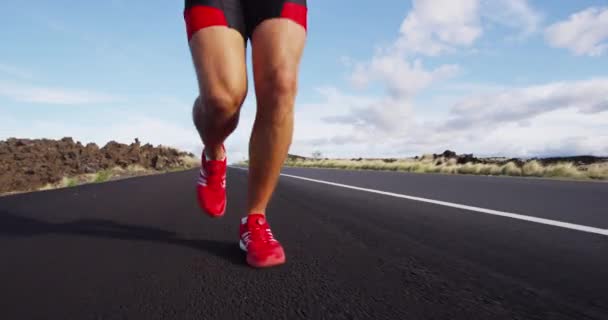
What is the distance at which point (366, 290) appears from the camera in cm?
149

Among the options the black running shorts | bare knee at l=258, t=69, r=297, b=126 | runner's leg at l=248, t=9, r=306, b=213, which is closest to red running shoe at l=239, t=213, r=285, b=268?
runner's leg at l=248, t=9, r=306, b=213

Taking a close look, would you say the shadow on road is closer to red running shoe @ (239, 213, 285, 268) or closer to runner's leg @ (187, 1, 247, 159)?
red running shoe @ (239, 213, 285, 268)

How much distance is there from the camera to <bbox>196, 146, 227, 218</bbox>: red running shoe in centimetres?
264

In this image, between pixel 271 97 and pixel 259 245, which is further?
pixel 271 97

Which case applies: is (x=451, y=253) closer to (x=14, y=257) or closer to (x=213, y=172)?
(x=213, y=172)

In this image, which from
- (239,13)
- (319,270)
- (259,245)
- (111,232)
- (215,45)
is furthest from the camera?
(111,232)

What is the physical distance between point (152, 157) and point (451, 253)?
1143 inches

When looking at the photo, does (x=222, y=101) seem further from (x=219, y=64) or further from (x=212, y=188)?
(x=212, y=188)

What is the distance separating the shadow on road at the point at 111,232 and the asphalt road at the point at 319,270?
0.04 feet

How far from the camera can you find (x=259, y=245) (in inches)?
76.7

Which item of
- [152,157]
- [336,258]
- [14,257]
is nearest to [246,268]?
[336,258]

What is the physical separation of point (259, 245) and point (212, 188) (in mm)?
875

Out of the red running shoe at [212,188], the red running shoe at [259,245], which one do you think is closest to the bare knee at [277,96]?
the red running shoe at [259,245]

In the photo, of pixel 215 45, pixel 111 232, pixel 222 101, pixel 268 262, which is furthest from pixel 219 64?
pixel 111 232
